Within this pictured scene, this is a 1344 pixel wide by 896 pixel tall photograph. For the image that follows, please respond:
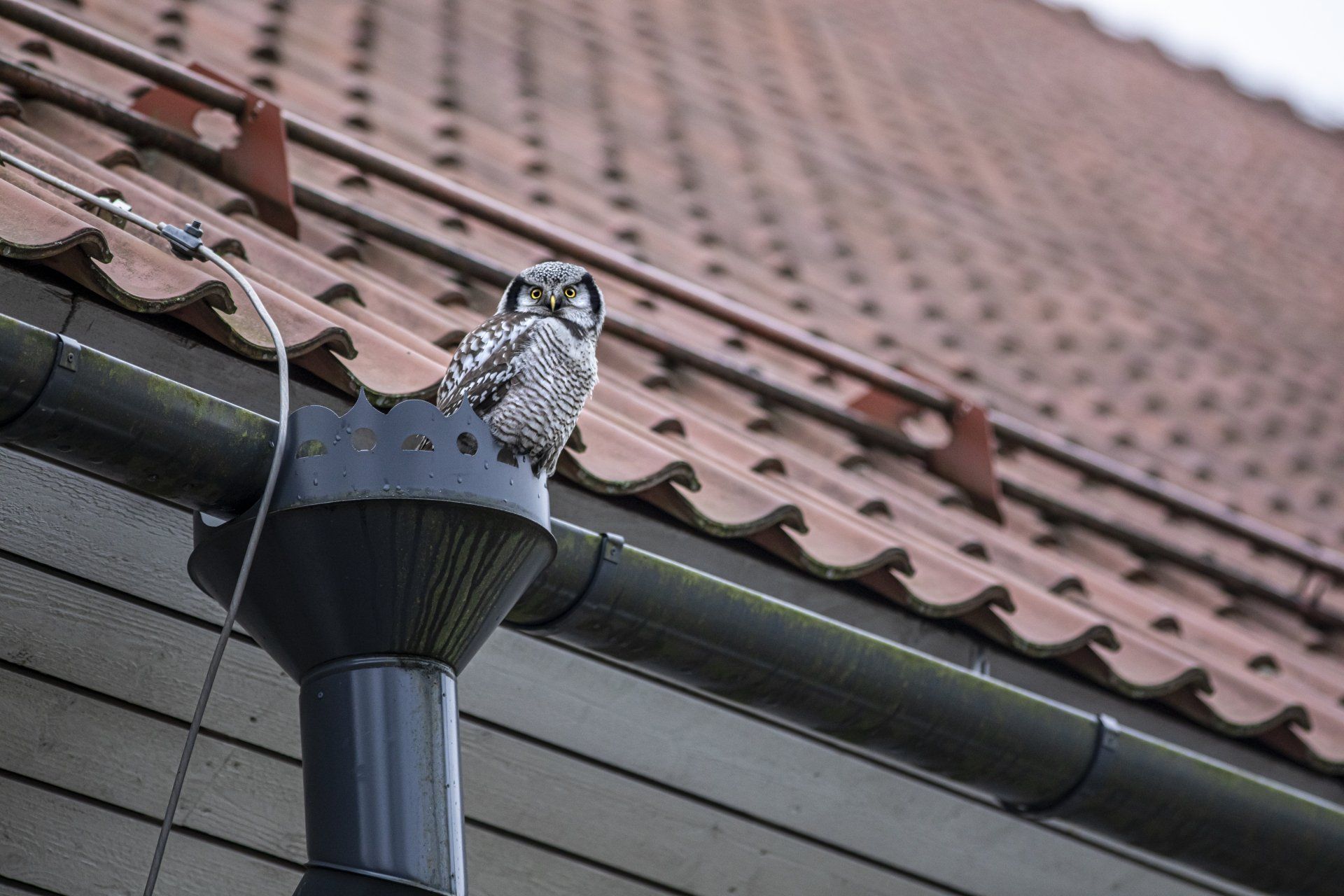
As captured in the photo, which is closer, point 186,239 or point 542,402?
point 186,239

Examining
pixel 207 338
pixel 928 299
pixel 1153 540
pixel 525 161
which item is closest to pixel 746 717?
pixel 207 338

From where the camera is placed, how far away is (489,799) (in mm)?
2338

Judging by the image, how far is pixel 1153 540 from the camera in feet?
10.9

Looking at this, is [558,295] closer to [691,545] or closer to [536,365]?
[536,365]

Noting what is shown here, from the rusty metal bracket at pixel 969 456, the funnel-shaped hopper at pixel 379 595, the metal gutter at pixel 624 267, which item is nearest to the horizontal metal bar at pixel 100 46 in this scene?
the metal gutter at pixel 624 267

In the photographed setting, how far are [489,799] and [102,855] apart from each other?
62 centimetres

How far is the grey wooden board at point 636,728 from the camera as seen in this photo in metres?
2.02

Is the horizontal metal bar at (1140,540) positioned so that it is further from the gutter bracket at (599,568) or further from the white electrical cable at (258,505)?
the white electrical cable at (258,505)

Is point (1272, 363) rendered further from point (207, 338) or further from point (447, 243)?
point (207, 338)

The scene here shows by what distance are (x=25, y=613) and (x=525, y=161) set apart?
7.50 feet

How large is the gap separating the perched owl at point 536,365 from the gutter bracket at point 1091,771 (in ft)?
3.34

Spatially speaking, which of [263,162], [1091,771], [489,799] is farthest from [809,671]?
[263,162]

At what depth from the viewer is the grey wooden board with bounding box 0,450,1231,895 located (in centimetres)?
202

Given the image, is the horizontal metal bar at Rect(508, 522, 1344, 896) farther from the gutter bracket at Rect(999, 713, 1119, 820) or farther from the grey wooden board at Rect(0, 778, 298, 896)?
the grey wooden board at Rect(0, 778, 298, 896)
